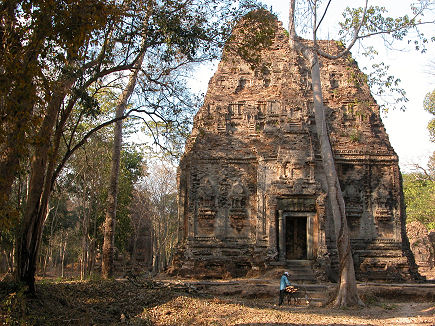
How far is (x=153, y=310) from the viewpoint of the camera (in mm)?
10008

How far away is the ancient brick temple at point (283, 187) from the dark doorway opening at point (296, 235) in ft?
0.15

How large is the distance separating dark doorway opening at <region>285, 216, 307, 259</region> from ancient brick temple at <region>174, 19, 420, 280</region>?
5cm

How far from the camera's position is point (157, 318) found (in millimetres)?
9453

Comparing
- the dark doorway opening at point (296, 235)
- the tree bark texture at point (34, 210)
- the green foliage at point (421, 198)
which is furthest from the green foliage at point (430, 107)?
the tree bark texture at point (34, 210)

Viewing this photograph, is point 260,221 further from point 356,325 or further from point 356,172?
point 356,325

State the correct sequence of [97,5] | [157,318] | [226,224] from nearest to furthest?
[97,5] → [157,318] → [226,224]

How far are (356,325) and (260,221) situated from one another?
35.7ft

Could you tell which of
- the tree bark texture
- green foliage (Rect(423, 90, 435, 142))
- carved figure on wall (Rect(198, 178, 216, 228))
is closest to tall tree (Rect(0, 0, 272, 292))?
the tree bark texture

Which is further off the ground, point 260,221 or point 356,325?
point 260,221

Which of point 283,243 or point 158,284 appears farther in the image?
point 283,243

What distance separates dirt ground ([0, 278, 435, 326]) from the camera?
870 cm

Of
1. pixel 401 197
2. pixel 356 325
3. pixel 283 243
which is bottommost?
pixel 356 325

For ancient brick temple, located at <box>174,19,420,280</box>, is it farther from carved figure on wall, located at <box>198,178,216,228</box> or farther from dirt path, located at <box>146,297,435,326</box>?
dirt path, located at <box>146,297,435,326</box>

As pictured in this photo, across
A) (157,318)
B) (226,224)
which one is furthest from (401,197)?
(157,318)
